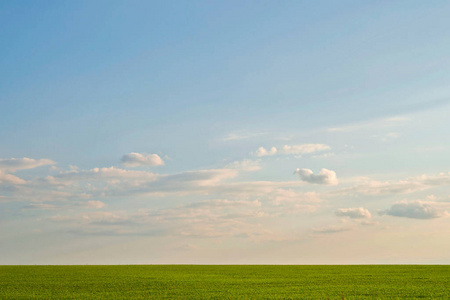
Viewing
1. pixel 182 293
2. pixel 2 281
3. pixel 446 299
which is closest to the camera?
pixel 446 299

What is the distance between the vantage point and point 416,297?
101 feet

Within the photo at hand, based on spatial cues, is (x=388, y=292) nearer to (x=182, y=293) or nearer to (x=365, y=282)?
(x=365, y=282)

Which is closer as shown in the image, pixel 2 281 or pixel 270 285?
pixel 270 285

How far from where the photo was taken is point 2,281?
142 ft

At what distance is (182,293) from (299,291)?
8621mm

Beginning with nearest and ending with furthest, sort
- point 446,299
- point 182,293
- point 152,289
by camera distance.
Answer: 1. point 446,299
2. point 182,293
3. point 152,289

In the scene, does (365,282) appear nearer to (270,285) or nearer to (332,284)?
(332,284)

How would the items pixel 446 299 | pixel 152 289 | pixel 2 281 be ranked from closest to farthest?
1. pixel 446 299
2. pixel 152 289
3. pixel 2 281

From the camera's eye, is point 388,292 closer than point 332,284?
Yes

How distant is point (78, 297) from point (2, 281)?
1684 cm

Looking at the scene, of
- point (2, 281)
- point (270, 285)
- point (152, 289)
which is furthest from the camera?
point (2, 281)

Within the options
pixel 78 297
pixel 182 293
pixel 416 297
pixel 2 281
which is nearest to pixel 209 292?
pixel 182 293

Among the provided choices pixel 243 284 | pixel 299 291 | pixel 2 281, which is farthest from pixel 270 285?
pixel 2 281

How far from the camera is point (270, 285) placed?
A: 3872 cm
